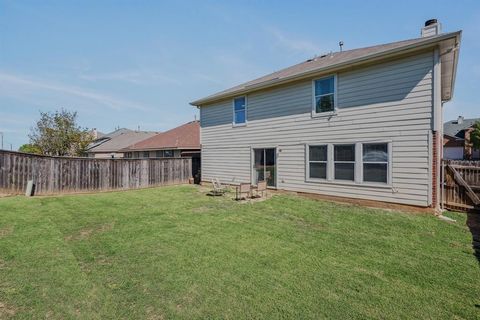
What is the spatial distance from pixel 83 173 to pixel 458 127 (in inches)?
2240

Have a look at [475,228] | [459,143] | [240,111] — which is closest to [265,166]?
[240,111]

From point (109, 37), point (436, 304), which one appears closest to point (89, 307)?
point (436, 304)

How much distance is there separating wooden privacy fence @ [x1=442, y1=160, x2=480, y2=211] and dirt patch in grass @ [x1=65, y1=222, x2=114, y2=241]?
427 inches

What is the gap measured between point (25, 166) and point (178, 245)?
11040mm

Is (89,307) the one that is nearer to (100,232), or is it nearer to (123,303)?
(123,303)

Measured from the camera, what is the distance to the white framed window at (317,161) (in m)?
10.7

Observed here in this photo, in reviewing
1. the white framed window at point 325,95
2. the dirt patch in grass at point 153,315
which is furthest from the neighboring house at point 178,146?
the dirt patch in grass at point 153,315

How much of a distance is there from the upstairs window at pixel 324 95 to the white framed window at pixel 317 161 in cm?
160

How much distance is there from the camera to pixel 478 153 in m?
39.3

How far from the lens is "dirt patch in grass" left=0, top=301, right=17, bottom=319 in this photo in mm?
3141

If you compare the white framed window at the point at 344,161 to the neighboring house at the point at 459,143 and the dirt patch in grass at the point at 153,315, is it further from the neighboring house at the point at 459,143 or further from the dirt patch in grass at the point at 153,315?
the neighboring house at the point at 459,143

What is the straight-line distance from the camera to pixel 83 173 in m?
13.9

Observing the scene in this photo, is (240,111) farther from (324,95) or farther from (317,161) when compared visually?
(317,161)

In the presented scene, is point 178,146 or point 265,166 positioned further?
point 178,146
